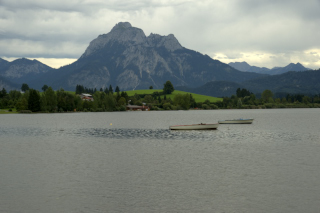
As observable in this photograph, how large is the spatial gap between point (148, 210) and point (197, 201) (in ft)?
16.7

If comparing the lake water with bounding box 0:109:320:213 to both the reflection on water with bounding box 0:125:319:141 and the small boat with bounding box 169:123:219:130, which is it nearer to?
the reflection on water with bounding box 0:125:319:141

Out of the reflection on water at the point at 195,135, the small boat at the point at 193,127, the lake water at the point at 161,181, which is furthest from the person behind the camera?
the small boat at the point at 193,127

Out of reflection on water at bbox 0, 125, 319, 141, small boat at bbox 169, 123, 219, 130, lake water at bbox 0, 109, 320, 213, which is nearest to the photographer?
lake water at bbox 0, 109, 320, 213

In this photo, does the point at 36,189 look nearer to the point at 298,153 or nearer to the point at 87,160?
the point at 87,160

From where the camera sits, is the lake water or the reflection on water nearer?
the lake water

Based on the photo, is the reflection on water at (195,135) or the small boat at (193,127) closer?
the reflection on water at (195,135)

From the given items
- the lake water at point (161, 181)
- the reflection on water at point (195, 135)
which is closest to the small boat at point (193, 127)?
the reflection on water at point (195, 135)

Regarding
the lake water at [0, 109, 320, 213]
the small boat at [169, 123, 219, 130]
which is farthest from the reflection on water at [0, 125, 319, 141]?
the lake water at [0, 109, 320, 213]

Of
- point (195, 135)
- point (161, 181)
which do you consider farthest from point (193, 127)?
point (161, 181)

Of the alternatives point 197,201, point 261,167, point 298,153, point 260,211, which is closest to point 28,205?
point 197,201

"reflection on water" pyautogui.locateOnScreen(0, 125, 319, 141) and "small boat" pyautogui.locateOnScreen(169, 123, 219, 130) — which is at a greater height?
"small boat" pyautogui.locateOnScreen(169, 123, 219, 130)

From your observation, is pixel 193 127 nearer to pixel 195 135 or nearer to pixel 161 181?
pixel 195 135

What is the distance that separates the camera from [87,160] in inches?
2094

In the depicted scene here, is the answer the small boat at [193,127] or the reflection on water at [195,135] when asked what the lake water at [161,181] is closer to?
the reflection on water at [195,135]
